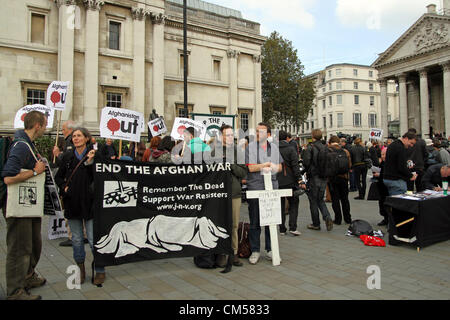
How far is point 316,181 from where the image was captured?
8.00m

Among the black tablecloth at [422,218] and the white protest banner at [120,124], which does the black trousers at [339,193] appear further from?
the white protest banner at [120,124]

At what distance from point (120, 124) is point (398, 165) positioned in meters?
6.07

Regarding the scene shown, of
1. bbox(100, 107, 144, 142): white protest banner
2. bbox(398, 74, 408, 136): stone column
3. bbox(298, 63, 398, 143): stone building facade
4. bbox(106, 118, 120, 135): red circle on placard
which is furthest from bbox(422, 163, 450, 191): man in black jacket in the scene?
bbox(298, 63, 398, 143): stone building facade

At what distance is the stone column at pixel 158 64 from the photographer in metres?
26.1

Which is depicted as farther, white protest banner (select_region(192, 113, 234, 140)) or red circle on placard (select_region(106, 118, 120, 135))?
white protest banner (select_region(192, 113, 234, 140))

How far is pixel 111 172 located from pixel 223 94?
27211 millimetres

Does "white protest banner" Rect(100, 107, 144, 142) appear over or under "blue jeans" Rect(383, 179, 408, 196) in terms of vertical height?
over

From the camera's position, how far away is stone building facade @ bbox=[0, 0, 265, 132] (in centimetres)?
2152

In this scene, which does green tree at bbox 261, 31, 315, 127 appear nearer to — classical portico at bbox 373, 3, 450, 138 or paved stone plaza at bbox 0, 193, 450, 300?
classical portico at bbox 373, 3, 450, 138

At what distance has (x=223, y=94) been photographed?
3103cm

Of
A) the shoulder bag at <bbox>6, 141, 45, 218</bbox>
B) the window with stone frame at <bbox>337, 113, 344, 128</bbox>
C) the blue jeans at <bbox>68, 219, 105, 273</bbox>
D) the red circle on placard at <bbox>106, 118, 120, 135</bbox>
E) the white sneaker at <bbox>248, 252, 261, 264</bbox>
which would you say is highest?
the window with stone frame at <bbox>337, 113, 344, 128</bbox>

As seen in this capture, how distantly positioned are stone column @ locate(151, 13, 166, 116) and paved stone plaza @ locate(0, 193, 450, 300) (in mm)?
20595

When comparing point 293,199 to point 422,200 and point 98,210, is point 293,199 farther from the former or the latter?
point 98,210
